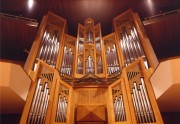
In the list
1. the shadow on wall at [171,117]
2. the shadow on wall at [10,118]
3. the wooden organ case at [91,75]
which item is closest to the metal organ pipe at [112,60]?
the wooden organ case at [91,75]

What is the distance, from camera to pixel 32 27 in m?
8.31

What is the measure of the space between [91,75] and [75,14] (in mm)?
3510

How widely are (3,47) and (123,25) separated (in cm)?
446

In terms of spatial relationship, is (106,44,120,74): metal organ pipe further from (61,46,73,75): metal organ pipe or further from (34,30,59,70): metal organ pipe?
(34,30,59,70): metal organ pipe

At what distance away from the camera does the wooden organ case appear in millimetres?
5645

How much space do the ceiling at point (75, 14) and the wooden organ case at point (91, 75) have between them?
44 centimetres

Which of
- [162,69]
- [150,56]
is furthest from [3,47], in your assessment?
[162,69]

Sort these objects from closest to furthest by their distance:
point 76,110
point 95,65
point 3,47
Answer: point 76,110 → point 95,65 → point 3,47

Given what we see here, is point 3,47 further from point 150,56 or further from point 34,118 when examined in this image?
point 150,56

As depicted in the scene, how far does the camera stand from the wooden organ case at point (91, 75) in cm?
564

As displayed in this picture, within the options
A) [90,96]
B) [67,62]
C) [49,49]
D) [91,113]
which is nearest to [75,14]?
[49,49]

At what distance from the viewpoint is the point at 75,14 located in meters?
9.79

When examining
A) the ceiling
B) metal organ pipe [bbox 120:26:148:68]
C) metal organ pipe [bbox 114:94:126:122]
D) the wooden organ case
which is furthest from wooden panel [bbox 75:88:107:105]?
the ceiling

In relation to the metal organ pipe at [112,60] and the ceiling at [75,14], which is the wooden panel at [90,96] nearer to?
the metal organ pipe at [112,60]
